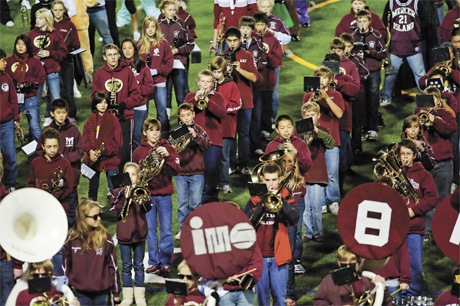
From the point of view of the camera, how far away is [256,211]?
39.7 feet

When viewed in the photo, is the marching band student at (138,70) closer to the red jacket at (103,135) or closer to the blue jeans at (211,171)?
the red jacket at (103,135)

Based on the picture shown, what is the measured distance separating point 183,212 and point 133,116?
2176 millimetres

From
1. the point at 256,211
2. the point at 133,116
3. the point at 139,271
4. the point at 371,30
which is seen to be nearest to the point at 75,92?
the point at 133,116

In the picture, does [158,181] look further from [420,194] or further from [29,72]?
[29,72]

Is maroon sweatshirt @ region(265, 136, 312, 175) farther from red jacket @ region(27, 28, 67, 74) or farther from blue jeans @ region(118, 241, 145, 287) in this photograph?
red jacket @ region(27, 28, 67, 74)

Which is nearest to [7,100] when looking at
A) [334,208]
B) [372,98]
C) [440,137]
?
[334,208]

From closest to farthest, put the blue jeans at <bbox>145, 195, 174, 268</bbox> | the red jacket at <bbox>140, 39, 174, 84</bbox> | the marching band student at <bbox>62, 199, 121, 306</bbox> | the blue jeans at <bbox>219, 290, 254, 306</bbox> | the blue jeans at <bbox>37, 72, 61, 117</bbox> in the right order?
the blue jeans at <bbox>219, 290, 254, 306</bbox> < the marching band student at <bbox>62, 199, 121, 306</bbox> < the blue jeans at <bbox>145, 195, 174, 268</bbox> < the red jacket at <bbox>140, 39, 174, 84</bbox> < the blue jeans at <bbox>37, 72, 61, 117</bbox>

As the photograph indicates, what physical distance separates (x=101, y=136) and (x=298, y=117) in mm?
4646

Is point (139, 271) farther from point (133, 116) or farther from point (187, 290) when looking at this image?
point (133, 116)

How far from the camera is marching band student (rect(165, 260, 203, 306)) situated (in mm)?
11094

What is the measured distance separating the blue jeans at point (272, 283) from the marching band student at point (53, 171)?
2753 millimetres

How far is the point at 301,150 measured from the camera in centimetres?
1373

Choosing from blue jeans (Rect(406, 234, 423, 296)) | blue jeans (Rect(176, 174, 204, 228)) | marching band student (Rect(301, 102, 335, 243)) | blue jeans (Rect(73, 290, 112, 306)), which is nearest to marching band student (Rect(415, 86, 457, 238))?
marching band student (Rect(301, 102, 335, 243))

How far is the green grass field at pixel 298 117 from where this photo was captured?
46.0 ft
